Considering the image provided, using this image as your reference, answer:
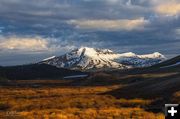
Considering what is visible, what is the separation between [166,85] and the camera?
334 feet

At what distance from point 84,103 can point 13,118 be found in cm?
3980

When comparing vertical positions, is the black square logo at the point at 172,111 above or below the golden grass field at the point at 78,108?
above

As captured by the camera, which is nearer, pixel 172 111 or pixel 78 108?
pixel 172 111

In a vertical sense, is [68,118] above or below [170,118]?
below

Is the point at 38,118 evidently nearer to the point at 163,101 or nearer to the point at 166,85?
the point at 163,101

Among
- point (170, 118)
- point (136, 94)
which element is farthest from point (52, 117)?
point (136, 94)

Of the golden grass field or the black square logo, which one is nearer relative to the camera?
the black square logo

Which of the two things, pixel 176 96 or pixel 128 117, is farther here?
pixel 176 96

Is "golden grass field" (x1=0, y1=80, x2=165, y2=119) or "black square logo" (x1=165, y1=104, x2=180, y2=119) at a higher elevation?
"black square logo" (x1=165, y1=104, x2=180, y2=119)

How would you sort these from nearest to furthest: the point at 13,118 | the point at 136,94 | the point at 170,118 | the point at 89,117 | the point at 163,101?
the point at 170,118 < the point at 13,118 < the point at 89,117 < the point at 163,101 < the point at 136,94

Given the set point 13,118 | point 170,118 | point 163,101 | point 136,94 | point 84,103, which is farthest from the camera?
point 136,94

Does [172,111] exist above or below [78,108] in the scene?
above

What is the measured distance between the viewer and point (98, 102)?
84.0 metres

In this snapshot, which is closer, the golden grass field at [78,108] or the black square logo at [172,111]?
the black square logo at [172,111]
